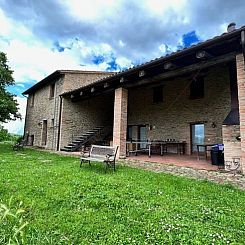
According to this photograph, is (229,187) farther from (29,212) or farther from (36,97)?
(36,97)

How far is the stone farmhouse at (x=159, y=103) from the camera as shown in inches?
225

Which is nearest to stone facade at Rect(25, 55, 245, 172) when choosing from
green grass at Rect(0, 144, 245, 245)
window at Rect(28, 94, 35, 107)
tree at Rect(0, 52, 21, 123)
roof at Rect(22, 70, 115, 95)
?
roof at Rect(22, 70, 115, 95)

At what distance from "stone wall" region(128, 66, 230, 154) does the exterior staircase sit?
2114 mm

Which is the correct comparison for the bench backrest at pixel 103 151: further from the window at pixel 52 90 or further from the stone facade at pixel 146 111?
the window at pixel 52 90

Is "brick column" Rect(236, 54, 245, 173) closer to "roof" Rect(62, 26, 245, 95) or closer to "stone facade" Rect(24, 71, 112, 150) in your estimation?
"roof" Rect(62, 26, 245, 95)

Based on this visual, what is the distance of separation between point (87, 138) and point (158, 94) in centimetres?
552

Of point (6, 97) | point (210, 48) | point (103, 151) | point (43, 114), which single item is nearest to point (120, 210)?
point (103, 151)

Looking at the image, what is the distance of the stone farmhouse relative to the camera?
5.72 metres

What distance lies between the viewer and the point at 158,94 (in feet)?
42.8

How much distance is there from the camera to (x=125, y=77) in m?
8.30

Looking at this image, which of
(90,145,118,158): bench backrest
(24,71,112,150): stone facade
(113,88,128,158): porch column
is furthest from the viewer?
(24,71,112,150): stone facade

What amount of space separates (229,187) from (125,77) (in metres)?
5.39

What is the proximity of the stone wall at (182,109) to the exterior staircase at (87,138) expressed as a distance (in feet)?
6.94

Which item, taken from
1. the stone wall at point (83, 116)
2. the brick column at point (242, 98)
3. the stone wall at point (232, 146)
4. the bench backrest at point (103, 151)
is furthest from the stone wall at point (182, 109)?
the bench backrest at point (103, 151)
